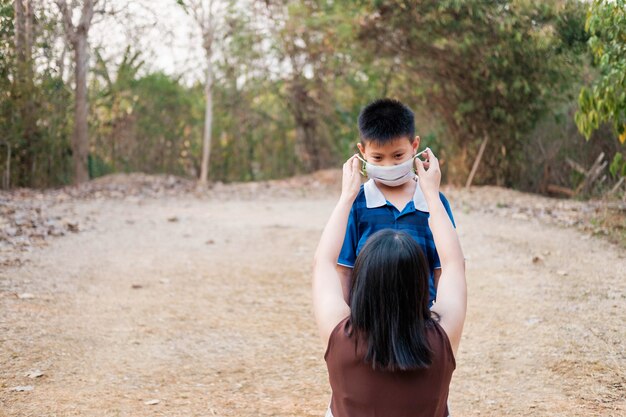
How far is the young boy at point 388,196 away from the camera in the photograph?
2408 mm

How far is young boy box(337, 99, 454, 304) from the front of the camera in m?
2.41

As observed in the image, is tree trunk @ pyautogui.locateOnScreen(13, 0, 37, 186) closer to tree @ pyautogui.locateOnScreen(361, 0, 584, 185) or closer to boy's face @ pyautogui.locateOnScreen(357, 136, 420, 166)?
tree @ pyautogui.locateOnScreen(361, 0, 584, 185)

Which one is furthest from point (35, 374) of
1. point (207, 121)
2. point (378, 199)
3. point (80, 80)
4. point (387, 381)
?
point (207, 121)

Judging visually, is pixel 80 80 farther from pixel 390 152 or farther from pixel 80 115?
pixel 390 152

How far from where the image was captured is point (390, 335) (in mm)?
1793

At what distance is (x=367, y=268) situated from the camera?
1800 mm

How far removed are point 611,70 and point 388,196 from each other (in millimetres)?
3722

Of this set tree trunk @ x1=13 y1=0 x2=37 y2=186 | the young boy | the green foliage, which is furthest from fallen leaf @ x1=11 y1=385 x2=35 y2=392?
tree trunk @ x1=13 y1=0 x2=37 y2=186

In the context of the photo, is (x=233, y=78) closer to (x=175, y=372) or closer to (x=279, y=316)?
(x=279, y=316)

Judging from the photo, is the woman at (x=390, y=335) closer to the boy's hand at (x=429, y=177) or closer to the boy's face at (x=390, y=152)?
the boy's hand at (x=429, y=177)

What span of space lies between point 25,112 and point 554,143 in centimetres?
931

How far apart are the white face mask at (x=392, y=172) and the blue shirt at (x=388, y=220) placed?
7 centimetres

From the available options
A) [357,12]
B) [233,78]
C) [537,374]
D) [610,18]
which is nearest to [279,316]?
[537,374]

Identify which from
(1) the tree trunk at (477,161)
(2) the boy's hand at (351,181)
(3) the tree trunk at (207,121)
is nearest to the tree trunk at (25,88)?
(3) the tree trunk at (207,121)
